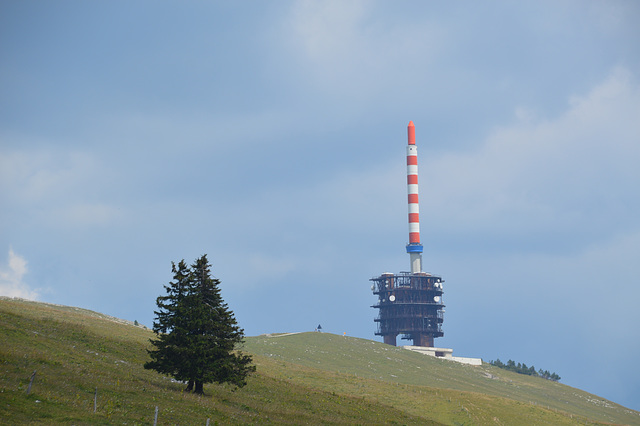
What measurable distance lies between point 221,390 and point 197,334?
37.1ft

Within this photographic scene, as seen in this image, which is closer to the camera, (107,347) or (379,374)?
(107,347)

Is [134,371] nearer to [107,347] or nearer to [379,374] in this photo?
[107,347]

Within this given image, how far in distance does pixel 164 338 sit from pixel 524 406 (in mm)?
63819

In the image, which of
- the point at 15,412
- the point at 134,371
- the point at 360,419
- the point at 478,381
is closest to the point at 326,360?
the point at 478,381

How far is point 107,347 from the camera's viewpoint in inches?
2554

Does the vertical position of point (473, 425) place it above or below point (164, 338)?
below

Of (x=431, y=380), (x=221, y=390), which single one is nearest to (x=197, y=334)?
(x=221, y=390)

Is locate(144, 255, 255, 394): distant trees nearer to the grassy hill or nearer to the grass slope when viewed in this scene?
the grassy hill

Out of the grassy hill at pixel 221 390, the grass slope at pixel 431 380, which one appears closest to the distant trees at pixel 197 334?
the grassy hill at pixel 221 390

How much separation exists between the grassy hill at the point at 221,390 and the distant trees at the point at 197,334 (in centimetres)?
209

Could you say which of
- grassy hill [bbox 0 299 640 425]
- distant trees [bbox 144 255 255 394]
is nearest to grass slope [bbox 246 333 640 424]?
grassy hill [bbox 0 299 640 425]

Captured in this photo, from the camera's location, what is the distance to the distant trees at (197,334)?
49.9 meters

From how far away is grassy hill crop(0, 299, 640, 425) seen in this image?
131 ft

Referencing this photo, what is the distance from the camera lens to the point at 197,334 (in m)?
51.4
